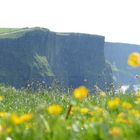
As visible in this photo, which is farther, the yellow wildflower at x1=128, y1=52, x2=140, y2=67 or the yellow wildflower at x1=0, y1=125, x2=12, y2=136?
the yellow wildflower at x1=128, y1=52, x2=140, y2=67

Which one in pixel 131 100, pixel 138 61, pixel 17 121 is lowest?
pixel 131 100

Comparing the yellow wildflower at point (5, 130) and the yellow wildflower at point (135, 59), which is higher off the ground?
the yellow wildflower at point (135, 59)

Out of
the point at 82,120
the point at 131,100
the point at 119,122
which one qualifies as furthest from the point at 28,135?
the point at 131,100

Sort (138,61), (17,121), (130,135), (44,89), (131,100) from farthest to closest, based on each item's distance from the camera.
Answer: (44,89)
(131,100)
(138,61)
(17,121)
(130,135)

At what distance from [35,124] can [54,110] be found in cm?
20

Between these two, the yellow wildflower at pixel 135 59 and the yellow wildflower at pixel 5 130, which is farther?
the yellow wildflower at pixel 135 59

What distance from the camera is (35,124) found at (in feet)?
13.1

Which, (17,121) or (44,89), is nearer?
(17,121)

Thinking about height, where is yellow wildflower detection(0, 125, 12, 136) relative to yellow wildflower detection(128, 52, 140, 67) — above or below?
below

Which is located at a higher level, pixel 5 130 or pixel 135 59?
pixel 135 59

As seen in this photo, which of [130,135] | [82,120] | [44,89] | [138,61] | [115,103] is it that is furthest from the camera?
[44,89]

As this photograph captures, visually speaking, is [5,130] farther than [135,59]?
No

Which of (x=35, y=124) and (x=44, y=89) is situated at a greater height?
(x=35, y=124)

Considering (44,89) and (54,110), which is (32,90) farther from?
(54,110)
